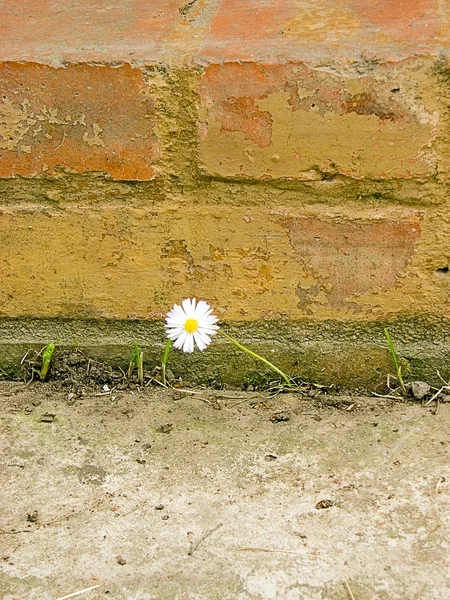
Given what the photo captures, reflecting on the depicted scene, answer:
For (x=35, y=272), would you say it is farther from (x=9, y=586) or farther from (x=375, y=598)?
(x=375, y=598)

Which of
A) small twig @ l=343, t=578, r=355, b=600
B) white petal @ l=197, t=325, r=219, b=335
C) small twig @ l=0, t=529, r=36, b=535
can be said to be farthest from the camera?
white petal @ l=197, t=325, r=219, b=335

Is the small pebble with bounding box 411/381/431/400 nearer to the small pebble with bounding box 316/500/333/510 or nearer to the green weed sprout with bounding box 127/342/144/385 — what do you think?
the small pebble with bounding box 316/500/333/510

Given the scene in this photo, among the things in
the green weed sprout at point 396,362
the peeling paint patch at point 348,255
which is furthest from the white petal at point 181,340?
the green weed sprout at point 396,362

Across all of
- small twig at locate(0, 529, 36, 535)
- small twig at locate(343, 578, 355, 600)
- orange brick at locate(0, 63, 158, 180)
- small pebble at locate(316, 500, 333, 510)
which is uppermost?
orange brick at locate(0, 63, 158, 180)

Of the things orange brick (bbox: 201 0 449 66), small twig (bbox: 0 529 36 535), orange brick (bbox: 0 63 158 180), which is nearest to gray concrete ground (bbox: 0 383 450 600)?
small twig (bbox: 0 529 36 535)

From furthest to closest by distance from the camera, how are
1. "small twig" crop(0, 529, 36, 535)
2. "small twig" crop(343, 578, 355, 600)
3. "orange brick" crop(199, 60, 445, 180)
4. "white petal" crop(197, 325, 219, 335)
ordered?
1. "white petal" crop(197, 325, 219, 335)
2. "orange brick" crop(199, 60, 445, 180)
3. "small twig" crop(0, 529, 36, 535)
4. "small twig" crop(343, 578, 355, 600)

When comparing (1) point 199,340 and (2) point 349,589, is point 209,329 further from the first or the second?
(2) point 349,589
